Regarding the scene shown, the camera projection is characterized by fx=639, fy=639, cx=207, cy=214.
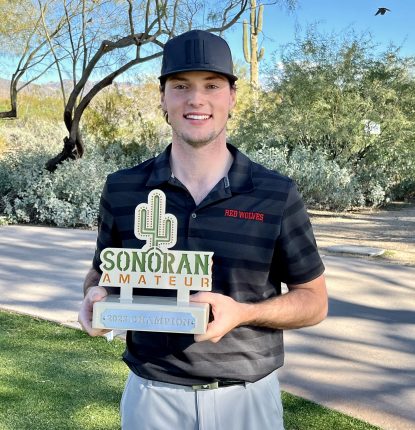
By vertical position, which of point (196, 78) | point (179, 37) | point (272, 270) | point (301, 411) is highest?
point (179, 37)

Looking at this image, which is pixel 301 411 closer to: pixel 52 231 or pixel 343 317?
pixel 343 317

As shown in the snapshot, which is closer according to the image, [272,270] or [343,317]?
[272,270]

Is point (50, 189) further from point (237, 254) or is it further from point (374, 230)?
point (237, 254)

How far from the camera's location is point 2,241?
32.4ft

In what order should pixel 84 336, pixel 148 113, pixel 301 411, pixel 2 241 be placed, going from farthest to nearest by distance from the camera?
1. pixel 148 113
2. pixel 2 241
3. pixel 84 336
4. pixel 301 411

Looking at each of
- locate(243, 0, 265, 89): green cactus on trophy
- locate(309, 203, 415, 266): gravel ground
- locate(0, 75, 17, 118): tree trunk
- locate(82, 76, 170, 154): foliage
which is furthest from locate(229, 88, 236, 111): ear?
locate(243, 0, 265, 89): green cactus on trophy

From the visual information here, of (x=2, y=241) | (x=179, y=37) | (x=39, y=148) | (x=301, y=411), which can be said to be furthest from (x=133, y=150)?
(x=179, y=37)

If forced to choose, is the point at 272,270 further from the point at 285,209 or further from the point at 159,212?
the point at 159,212

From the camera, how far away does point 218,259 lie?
167cm

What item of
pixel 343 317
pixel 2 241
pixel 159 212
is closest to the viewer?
pixel 159 212

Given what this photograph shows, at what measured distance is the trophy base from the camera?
1471 millimetres

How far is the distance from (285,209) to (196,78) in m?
0.42

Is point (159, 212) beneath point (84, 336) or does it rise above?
above

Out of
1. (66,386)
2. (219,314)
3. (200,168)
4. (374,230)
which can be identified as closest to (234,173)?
(200,168)
